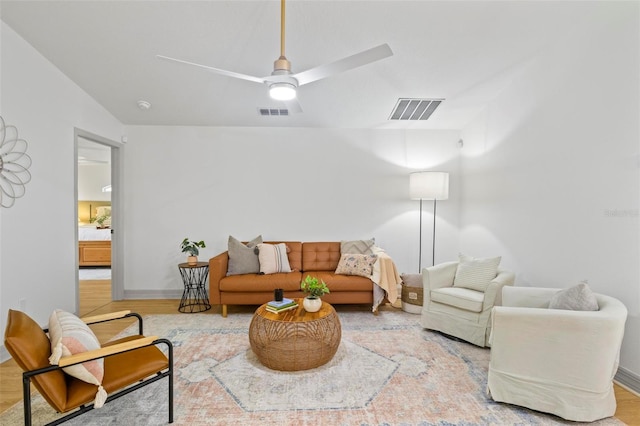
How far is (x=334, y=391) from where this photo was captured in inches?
88.1

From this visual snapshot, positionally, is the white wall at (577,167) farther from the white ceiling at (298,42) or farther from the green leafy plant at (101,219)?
the green leafy plant at (101,219)

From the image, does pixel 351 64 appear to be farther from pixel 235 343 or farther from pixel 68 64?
pixel 68 64

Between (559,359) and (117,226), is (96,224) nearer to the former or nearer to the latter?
(117,226)

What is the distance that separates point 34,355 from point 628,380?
385 cm

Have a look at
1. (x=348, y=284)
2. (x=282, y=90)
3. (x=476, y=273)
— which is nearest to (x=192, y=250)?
(x=348, y=284)

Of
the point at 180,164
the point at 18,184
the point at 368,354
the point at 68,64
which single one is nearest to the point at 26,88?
the point at 68,64

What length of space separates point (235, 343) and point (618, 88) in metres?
3.96

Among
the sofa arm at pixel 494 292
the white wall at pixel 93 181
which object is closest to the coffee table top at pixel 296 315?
the sofa arm at pixel 494 292

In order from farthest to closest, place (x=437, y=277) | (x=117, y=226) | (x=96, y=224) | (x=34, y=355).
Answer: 1. (x=96, y=224)
2. (x=117, y=226)
3. (x=437, y=277)
4. (x=34, y=355)

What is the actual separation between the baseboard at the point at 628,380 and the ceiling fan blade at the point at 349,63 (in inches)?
115

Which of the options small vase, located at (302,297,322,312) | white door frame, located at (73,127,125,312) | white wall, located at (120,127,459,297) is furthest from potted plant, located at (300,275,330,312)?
white door frame, located at (73,127,125,312)

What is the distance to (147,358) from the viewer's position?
190 centimetres

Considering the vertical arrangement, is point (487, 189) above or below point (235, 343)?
above

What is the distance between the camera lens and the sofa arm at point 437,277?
3391mm
